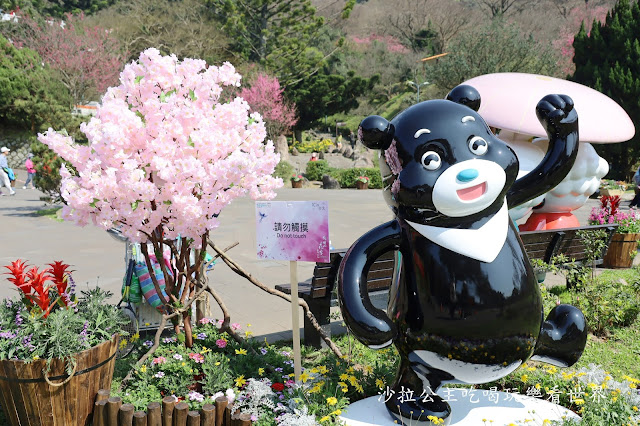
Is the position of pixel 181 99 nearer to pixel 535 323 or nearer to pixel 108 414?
pixel 108 414

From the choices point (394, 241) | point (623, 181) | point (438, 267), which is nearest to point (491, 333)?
point (438, 267)

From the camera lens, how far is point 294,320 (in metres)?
2.96

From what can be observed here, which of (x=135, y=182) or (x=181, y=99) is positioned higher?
(x=181, y=99)

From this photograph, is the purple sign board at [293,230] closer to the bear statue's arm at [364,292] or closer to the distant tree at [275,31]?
the bear statue's arm at [364,292]

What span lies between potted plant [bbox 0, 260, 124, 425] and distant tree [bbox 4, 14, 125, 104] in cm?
2051

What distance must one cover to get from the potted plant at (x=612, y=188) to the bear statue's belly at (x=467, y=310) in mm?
15820

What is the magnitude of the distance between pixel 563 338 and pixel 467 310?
2.27ft

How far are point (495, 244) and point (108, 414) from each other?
1951 mm

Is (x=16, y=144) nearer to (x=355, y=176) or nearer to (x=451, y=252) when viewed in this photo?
(x=355, y=176)

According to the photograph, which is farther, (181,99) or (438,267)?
(181,99)

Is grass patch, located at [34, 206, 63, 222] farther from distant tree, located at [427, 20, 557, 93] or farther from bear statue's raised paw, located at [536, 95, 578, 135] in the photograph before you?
distant tree, located at [427, 20, 557, 93]

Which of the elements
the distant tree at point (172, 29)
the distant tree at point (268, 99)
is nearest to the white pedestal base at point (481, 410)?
the distant tree at point (268, 99)

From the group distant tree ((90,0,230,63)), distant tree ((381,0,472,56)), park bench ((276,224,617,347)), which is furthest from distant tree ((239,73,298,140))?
park bench ((276,224,617,347))

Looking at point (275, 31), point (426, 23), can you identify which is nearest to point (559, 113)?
point (275, 31)
